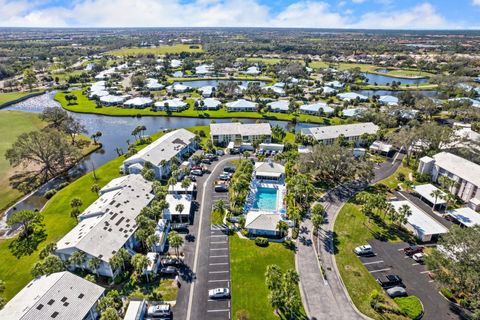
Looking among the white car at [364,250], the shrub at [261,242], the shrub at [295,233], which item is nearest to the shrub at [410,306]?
the white car at [364,250]

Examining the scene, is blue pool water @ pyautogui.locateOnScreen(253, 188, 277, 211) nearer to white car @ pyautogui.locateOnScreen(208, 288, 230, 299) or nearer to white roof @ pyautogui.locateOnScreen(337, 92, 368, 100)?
white car @ pyautogui.locateOnScreen(208, 288, 230, 299)

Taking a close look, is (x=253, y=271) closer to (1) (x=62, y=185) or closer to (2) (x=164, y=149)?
(2) (x=164, y=149)

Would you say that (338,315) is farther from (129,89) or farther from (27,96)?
(27,96)

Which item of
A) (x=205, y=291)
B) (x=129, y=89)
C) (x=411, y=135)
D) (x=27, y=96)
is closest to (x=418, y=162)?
(x=411, y=135)

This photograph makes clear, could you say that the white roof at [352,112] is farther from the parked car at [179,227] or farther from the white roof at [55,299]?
the white roof at [55,299]

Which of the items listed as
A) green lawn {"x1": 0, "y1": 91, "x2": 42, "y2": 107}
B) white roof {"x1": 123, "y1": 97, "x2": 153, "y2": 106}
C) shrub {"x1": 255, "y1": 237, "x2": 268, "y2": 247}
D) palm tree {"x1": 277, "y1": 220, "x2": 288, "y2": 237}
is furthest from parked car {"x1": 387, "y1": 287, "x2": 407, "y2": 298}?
green lawn {"x1": 0, "y1": 91, "x2": 42, "y2": 107}
